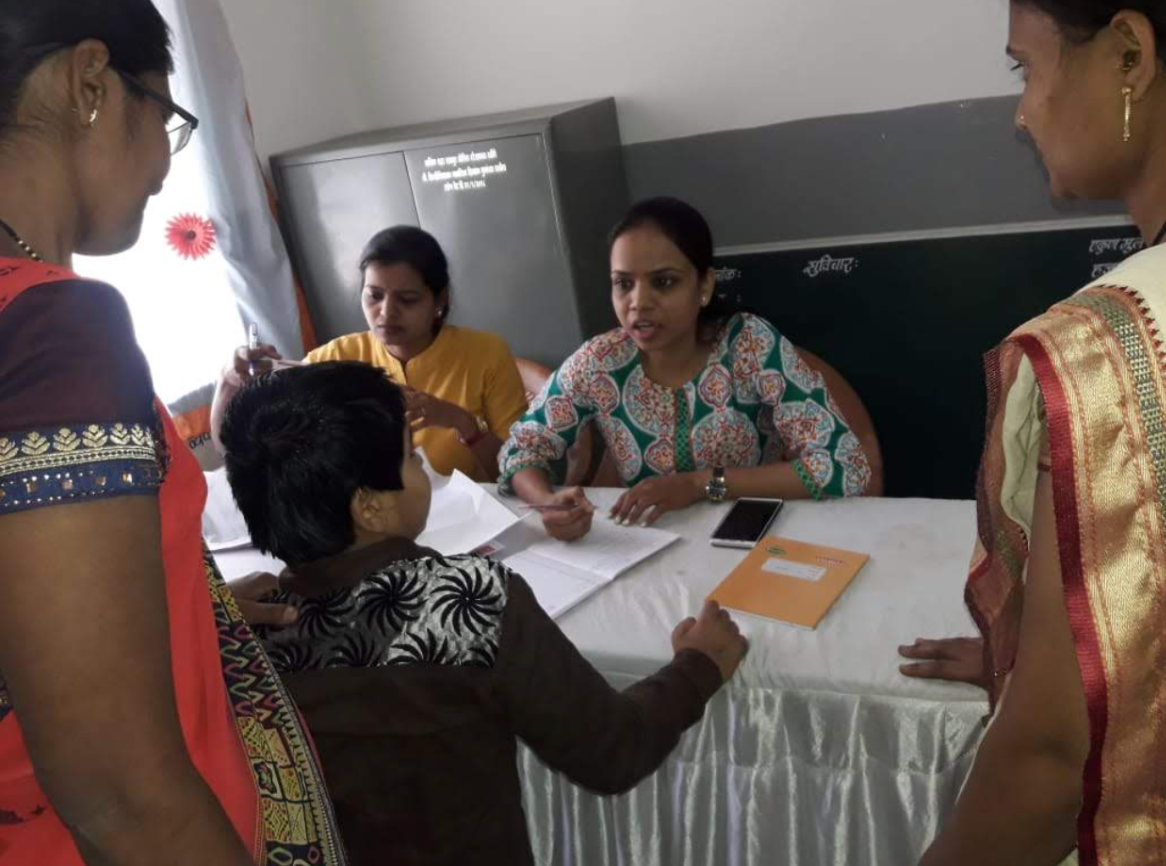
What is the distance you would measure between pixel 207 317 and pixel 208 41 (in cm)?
79

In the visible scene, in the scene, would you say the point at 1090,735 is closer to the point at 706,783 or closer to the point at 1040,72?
the point at 1040,72

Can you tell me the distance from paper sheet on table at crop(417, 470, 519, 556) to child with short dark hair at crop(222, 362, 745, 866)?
1.91ft

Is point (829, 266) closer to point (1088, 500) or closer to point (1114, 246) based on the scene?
point (1114, 246)

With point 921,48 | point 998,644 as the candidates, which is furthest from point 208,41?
point 998,644

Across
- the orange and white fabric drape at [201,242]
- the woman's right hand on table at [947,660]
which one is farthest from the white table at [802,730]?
the orange and white fabric drape at [201,242]

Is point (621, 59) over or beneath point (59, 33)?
over

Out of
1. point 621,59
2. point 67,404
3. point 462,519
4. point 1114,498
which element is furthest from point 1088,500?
point 621,59

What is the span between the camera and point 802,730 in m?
1.21

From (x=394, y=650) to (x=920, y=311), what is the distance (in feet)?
7.21

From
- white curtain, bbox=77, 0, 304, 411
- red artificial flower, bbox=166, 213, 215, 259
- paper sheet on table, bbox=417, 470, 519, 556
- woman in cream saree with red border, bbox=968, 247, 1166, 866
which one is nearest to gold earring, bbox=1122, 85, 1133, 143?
woman in cream saree with red border, bbox=968, 247, 1166, 866

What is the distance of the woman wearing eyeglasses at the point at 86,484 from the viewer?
497mm

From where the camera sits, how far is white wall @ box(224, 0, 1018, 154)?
2.46 meters

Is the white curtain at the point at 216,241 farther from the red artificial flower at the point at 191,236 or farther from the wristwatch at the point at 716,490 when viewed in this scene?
the wristwatch at the point at 716,490

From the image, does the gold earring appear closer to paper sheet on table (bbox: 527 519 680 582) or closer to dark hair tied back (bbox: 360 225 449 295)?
paper sheet on table (bbox: 527 519 680 582)
